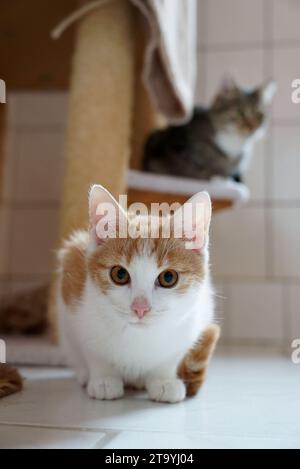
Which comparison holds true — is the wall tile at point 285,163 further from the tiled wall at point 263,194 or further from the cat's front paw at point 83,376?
the cat's front paw at point 83,376

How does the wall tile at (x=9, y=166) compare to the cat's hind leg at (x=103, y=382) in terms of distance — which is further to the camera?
the wall tile at (x=9, y=166)

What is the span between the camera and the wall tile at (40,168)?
264 centimetres

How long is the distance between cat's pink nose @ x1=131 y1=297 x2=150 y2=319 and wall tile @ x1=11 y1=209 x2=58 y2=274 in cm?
182

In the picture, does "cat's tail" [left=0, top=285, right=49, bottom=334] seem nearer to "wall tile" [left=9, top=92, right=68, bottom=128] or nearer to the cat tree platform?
the cat tree platform

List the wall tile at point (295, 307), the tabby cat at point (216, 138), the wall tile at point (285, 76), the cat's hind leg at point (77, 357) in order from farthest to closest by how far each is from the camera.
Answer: the wall tile at point (285, 76)
the wall tile at point (295, 307)
the tabby cat at point (216, 138)
the cat's hind leg at point (77, 357)

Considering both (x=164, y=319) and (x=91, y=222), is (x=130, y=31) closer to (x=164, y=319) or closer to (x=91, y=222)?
(x=91, y=222)

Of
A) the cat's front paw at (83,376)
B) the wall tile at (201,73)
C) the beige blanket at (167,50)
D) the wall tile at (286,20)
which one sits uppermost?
the wall tile at (286,20)

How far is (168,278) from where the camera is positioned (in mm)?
904

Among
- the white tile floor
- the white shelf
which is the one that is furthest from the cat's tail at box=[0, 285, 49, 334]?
the white tile floor

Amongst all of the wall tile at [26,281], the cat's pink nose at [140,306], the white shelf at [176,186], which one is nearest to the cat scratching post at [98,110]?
the white shelf at [176,186]

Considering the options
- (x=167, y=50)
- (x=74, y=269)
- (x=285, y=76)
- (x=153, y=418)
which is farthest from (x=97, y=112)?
(x=285, y=76)

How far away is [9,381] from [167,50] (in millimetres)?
1018

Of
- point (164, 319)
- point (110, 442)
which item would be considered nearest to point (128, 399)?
point (164, 319)

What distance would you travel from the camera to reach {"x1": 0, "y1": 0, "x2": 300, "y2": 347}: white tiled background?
8.30ft
